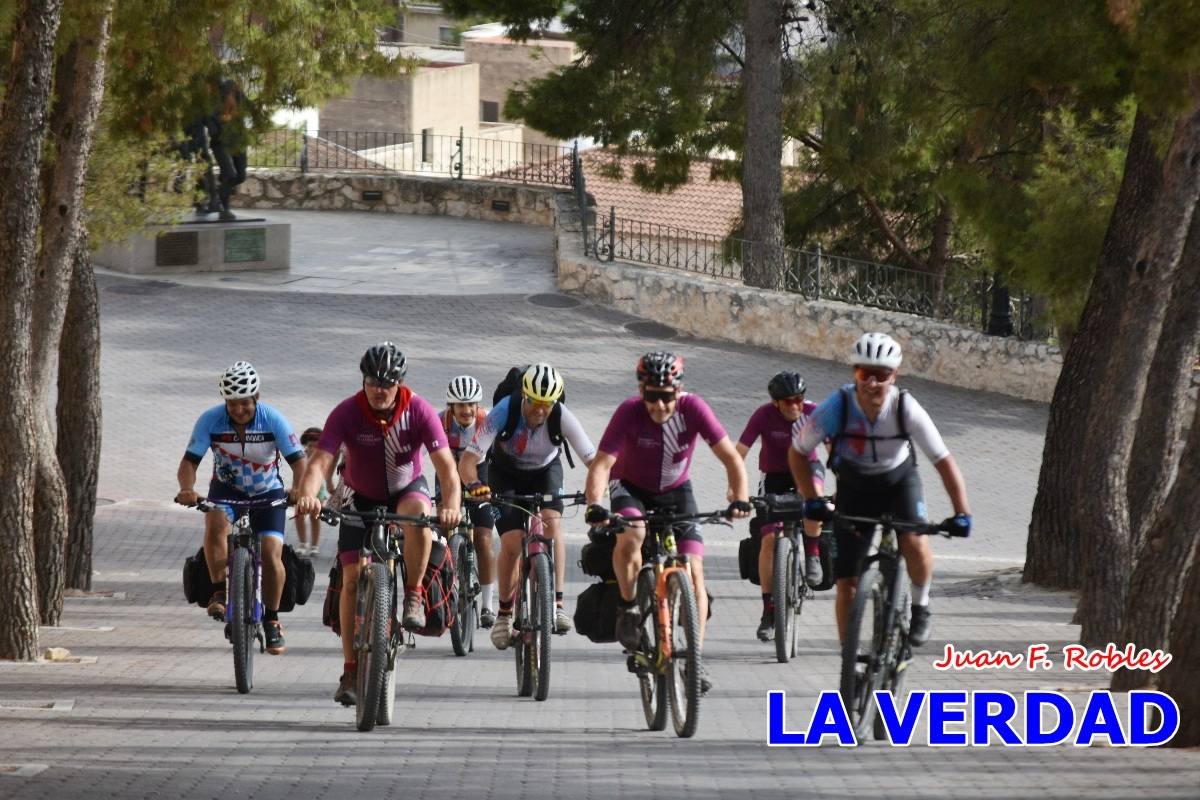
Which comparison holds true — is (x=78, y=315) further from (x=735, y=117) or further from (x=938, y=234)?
(x=938, y=234)

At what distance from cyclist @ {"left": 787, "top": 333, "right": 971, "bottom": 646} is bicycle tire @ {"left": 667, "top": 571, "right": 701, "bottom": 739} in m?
0.69

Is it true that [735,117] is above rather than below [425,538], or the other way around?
above

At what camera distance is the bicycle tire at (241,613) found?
980 cm

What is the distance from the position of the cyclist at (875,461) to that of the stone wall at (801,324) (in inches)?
534

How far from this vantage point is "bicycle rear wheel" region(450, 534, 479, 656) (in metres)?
11.3

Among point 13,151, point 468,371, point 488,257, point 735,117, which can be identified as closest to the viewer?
point 13,151

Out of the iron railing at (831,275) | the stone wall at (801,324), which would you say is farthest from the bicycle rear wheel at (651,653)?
the iron railing at (831,275)

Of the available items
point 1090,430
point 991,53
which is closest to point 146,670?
point 1090,430

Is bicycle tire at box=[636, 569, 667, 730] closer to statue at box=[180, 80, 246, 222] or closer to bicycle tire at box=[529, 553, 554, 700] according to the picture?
bicycle tire at box=[529, 553, 554, 700]

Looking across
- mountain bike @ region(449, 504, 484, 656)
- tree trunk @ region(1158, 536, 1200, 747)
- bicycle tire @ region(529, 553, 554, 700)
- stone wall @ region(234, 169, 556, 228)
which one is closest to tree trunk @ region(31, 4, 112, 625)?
mountain bike @ region(449, 504, 484, 656)

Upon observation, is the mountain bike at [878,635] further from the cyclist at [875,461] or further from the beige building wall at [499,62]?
the beige building wall at [499,62]

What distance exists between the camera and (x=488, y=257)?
29.9 m

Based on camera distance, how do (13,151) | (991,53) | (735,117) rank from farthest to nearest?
1. (735,117)
2. (991,53)
3. (13,151)

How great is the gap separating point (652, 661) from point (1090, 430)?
548 centimetres
